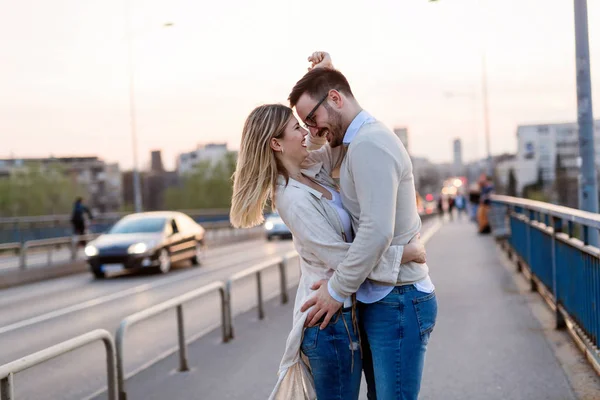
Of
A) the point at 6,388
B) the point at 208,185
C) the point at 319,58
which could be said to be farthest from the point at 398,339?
the point at 208,185

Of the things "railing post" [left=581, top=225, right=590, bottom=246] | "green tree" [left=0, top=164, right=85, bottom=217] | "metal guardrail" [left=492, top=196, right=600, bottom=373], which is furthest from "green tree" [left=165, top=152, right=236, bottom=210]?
"railing post" [left=581, top=225, right=590, bottom=246]

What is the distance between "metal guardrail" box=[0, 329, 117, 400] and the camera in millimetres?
4199

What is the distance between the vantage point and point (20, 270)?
1956 centimetres

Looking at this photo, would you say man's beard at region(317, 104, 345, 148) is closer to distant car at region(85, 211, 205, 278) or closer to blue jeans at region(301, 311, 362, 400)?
blue jeans at region(301, 311, 362, 400)

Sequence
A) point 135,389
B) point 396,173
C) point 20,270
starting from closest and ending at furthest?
point 396,173, point 135,389, point 20,270

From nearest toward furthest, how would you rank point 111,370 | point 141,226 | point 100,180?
point 111,370 → point 141,226 → point 100,180

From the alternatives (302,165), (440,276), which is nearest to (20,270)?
(440,276)

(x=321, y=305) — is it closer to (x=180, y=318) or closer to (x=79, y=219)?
(x=180, y=318)

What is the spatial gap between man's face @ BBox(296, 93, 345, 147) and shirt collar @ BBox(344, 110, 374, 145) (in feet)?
0.16

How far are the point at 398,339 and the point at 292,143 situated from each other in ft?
2.67

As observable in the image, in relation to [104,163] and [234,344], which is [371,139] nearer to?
[234,344]

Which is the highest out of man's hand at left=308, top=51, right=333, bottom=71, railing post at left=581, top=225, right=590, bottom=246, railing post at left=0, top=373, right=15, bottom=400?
man's hand at left=308, top=51, right=333, bottom=71

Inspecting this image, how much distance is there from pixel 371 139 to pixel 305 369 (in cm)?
91

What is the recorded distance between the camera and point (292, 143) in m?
3.10
